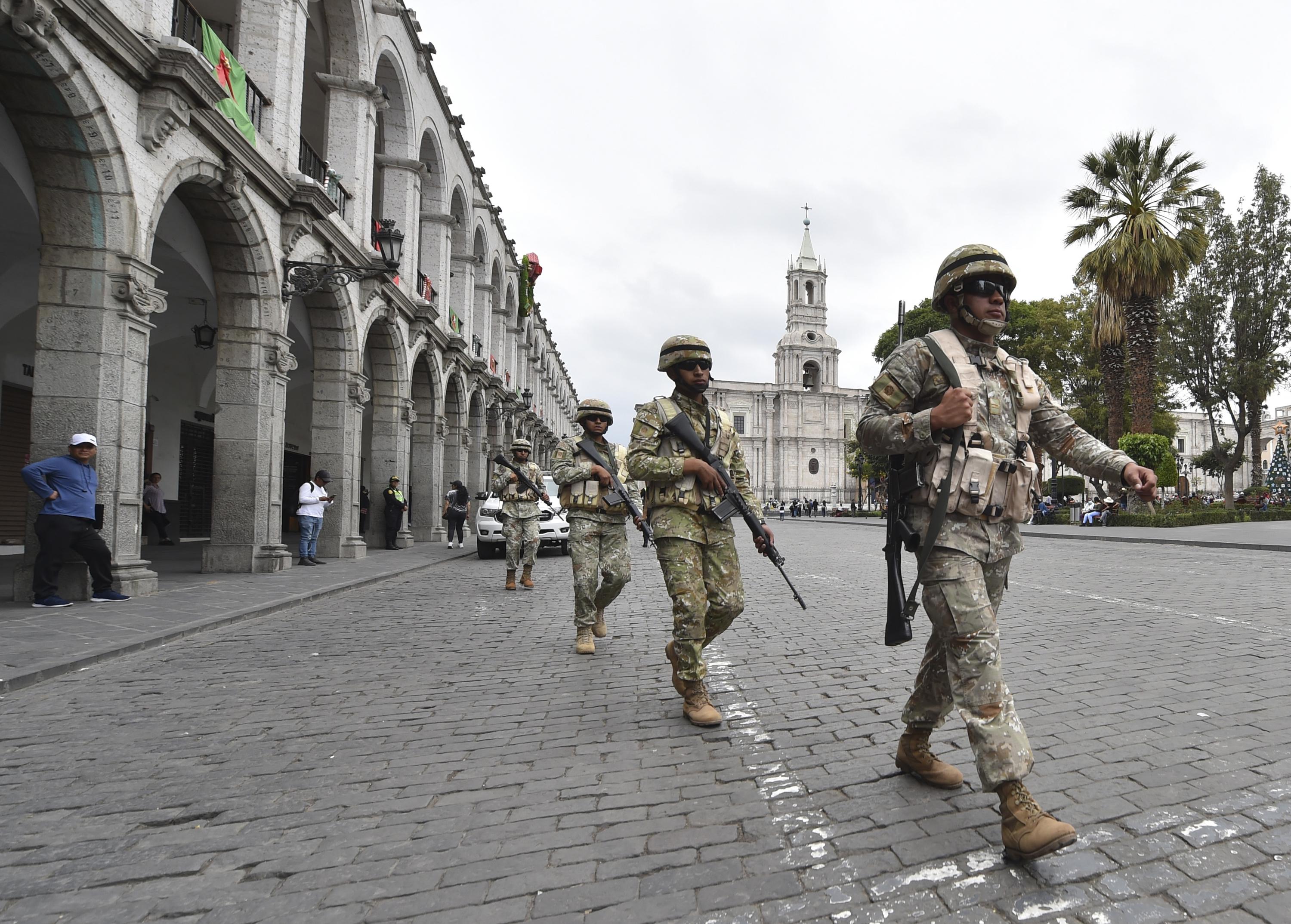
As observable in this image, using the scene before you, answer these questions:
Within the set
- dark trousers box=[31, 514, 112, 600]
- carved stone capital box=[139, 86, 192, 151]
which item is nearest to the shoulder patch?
dark trousers box=[31, 514, 112, 600]

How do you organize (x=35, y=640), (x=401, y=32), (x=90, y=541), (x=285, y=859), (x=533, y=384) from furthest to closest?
(x=533, y=384) < (x=401, y=32) < (x=90, y=541) < (x=35, y=640) < (x=285, y=859)

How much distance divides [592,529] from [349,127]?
12.2m

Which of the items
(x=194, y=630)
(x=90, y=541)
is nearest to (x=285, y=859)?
(x=194, y=630)

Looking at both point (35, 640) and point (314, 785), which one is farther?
point (35, 640)

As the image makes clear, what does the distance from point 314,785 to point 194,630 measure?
4.35 metres

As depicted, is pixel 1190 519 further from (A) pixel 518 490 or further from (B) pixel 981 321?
(B) pixel 981 321

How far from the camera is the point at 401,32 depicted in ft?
56.0

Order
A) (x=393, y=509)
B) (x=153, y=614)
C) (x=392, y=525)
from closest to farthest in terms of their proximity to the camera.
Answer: (x=153, y=614), (x=393, y=509), (x=392, y=525)

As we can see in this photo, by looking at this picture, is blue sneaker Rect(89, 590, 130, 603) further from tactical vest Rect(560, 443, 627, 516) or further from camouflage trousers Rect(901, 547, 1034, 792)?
camouflage trousers Rect(901, 547, 1034, 792)

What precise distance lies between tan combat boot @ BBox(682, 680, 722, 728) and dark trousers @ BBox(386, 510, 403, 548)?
1458 centimetres

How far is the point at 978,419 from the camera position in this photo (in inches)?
110

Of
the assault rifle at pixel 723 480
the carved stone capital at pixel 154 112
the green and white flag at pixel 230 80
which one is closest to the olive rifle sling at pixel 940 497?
the assault rifle at pixel 723 480

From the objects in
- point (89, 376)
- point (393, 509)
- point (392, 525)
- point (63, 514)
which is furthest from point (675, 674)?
point (392, 525)

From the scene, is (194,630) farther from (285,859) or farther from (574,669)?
(285,859)
